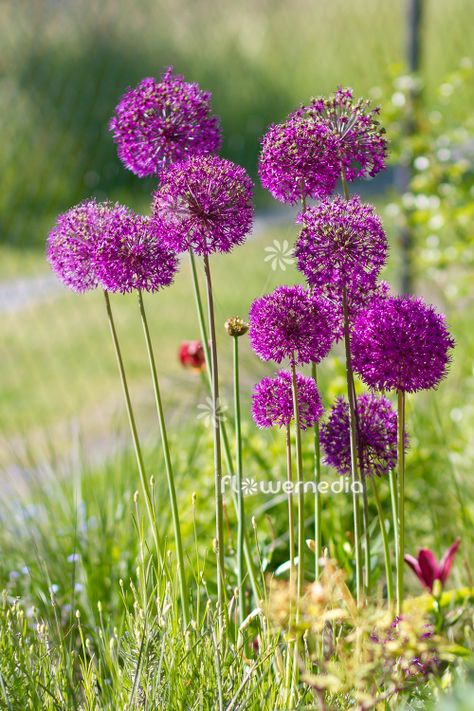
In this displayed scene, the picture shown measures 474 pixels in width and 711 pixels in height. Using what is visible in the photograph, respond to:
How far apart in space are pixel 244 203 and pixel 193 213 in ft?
0.27

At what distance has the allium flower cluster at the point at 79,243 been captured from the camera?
5.04 feet

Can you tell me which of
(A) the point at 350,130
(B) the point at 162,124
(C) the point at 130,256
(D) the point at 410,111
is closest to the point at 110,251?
(C) the point at 130,256

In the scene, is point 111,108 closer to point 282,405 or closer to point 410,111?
point 410,111

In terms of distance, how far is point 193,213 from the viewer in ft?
4.86

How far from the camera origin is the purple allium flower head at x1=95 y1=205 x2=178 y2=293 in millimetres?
1497

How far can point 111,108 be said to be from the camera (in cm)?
720

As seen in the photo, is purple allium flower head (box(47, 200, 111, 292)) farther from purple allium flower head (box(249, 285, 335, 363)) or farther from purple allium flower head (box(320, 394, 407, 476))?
purple allium flower head (box(320, 394, 407, 476))

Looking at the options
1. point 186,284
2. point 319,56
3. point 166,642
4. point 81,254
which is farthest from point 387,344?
point 319,56

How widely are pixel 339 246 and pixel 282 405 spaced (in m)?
0.32

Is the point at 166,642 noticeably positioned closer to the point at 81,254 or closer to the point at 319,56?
the point at 81,254

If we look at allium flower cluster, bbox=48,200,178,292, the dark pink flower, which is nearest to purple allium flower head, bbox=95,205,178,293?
allium flower cluster, bbox=48,200,178,292

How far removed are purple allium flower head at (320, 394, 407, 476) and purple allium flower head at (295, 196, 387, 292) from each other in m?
0.31

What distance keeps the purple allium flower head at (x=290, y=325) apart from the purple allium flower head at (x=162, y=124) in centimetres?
36

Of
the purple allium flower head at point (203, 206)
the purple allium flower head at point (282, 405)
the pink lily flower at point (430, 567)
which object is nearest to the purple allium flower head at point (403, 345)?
the purple allium flower head at point (282, 405)
